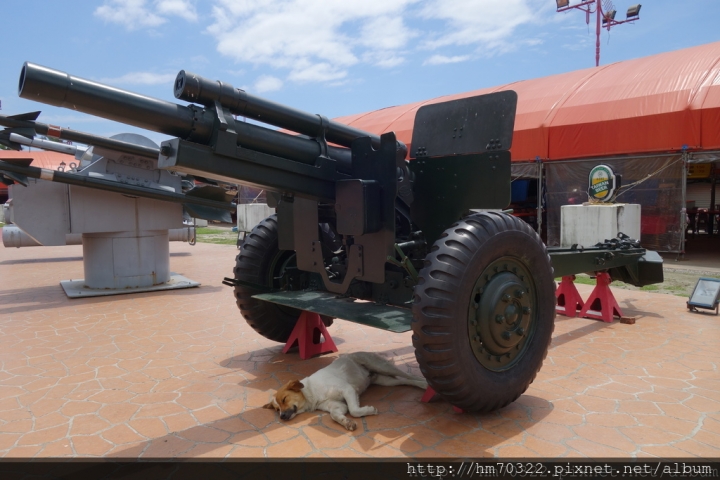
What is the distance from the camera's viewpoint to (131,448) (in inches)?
116

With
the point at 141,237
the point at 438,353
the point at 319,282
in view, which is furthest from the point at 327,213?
the point at 141,237

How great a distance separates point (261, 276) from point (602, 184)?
7.62 meters

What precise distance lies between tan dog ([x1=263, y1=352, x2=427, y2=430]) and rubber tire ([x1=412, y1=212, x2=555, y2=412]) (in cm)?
64

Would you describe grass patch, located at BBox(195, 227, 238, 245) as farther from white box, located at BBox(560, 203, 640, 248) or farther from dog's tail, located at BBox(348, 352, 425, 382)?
dog's tail, located at BBox(348, 352, 425, 382)

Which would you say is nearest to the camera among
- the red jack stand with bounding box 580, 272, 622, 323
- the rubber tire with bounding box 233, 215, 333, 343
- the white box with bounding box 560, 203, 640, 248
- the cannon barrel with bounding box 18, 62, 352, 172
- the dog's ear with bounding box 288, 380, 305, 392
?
the cannon barrel with bounding box 18, 62, 352, 172

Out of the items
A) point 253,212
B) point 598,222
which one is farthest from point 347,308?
point 253,212

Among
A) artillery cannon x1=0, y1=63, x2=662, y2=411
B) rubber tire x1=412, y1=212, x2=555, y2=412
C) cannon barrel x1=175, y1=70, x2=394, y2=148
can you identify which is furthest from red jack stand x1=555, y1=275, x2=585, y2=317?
cannon barrel x1=175, y1=70, x2=394, y2=148

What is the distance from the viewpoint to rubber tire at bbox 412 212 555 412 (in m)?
2.88

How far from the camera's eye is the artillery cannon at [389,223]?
2914mm

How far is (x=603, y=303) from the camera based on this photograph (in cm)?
596

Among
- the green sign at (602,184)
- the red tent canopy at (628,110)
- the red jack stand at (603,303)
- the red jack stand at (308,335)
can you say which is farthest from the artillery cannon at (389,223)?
the red tent canopy at (628,110)

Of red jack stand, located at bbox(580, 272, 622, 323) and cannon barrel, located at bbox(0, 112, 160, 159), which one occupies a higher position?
cannon barrel, located at bbox(0, 112, 160, 159)

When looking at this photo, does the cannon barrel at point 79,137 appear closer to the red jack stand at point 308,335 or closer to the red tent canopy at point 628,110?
Answer: the red jack stand at point 308,335

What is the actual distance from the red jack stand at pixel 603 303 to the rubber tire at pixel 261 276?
139 inches
